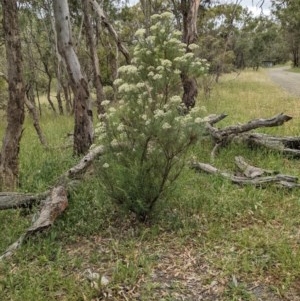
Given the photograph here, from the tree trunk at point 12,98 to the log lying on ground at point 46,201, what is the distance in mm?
893

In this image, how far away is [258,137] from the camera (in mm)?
6875

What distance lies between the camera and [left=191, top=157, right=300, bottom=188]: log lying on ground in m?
5.15

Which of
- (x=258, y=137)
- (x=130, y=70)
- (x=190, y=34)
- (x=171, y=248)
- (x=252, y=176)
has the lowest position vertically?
(x=171, y=248)

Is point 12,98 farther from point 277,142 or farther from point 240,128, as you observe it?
point 277,142

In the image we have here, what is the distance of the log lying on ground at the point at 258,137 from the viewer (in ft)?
21.5

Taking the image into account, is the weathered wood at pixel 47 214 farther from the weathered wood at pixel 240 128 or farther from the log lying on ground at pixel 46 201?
the weathered wood at pixel 240 128

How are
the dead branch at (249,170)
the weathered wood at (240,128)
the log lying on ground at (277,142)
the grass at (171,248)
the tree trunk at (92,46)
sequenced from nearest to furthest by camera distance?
the grass at (171,248), the dead branch at (249,170), the log lying on ground at (277,142), the weathered wood at (240,128), the tree trunk at (92,46)

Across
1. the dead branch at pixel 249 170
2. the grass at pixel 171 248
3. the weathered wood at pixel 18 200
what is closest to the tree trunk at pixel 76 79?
the grass at pixel 171 248

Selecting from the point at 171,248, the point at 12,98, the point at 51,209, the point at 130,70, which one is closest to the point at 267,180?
the point at 171,248

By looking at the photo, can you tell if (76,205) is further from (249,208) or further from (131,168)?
(249,208)

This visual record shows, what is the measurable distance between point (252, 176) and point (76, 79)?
351 centimetres

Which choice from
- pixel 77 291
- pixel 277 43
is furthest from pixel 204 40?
pixel 277 43

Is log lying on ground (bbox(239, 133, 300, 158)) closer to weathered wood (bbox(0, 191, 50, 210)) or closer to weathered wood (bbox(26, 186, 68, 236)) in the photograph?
weathered wood (bbox(26, 186, 68, 236))

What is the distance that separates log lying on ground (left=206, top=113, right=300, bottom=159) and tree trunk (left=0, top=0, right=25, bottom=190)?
3.11m
